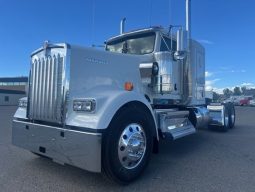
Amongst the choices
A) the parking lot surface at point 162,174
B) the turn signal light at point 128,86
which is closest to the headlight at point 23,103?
the parking lot surface at point 162,174

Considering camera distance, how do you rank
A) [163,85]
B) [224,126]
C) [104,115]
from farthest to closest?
[224,126]
[163,85]
[104,115]

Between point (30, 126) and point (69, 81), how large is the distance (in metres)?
1.09

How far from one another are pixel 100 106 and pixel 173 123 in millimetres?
2744

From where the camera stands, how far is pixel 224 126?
912 cm

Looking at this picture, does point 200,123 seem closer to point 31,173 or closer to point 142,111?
point 142,111

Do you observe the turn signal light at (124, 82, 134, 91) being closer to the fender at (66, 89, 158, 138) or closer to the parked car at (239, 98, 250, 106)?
the fender at (66, 89, 158, 138)

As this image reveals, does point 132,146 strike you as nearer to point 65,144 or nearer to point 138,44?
point 65,144

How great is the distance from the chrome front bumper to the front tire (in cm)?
17

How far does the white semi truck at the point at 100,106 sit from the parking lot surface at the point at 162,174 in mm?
376

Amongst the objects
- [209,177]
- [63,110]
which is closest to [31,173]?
[63,110]

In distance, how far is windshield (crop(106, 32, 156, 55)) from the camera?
19.2 feet

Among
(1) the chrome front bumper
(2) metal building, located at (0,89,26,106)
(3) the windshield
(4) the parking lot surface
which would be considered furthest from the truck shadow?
(2) metal building, located at (0,89,26,106)

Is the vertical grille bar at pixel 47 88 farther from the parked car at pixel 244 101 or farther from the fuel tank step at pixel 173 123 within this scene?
the parked car at pixel 244 101

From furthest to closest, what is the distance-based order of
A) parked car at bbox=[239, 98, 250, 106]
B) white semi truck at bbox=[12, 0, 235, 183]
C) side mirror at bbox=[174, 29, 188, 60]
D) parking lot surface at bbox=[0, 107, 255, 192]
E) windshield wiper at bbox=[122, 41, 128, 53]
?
parked car at bbox=[239, 98, 250, 106] → windshield wiper at bbox=[122, 41, 128, 53] → side mirror at bbox=[174, 29, 188, 60] → parking lot surface at bbox=[0, 107, 255, 192] → white semi truck at bbox=[12, 0, 235, 183]
